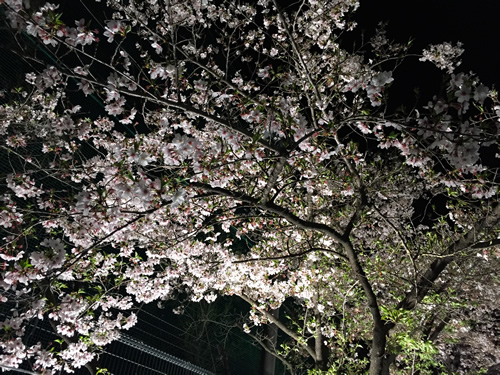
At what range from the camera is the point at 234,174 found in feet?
13.1

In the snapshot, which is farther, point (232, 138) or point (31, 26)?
point (232, 138)

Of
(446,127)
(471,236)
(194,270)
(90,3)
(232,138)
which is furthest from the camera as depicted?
(90,3)

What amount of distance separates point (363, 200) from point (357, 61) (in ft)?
6.64

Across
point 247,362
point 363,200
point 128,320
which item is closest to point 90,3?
point 128,320

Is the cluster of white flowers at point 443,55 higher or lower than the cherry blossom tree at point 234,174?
higher

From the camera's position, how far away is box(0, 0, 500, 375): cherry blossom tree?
2.97 meters

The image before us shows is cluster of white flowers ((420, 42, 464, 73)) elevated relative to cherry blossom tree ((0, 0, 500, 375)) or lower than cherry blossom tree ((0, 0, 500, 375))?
elevated

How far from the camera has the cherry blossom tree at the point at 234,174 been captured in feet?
9.74

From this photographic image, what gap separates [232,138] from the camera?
3410 millimetres

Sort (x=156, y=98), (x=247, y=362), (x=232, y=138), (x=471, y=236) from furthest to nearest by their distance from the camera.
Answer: (x=247, y=362) < (x=471, y=236) < (x=232, y=138) < (x=156, y=98)

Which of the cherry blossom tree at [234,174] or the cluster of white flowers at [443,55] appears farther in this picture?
the cluster of white flowers at [443,55]

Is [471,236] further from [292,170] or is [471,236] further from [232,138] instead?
[232,138]

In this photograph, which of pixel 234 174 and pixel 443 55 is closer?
pixel 234 174

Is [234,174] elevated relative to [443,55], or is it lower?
lower
